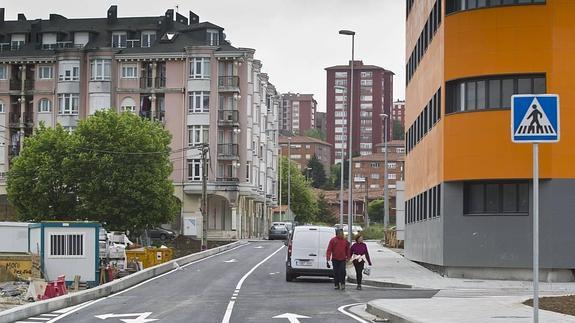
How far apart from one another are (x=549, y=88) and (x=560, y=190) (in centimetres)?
350

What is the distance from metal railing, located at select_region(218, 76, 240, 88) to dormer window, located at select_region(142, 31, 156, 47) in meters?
9.47

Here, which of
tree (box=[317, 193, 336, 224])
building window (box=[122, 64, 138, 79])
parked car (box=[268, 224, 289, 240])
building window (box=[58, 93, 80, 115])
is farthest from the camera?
tree (box=[317, 193, 336, 224])

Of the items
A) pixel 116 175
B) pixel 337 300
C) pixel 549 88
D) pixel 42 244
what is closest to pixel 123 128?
pixel 116 175

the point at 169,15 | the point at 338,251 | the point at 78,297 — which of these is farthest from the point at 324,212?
the point at 78,297

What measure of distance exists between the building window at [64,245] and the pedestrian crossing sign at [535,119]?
78.4ft

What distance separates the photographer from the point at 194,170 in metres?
87.2

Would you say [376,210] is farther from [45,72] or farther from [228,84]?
[45,72]

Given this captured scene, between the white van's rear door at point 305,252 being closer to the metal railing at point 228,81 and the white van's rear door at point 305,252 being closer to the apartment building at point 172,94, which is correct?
the apartment building at point 172,94

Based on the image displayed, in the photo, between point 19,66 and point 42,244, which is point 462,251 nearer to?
point 42,244

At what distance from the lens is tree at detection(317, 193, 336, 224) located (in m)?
149

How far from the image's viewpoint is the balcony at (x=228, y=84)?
286 ft

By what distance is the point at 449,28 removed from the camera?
34906 millimetres

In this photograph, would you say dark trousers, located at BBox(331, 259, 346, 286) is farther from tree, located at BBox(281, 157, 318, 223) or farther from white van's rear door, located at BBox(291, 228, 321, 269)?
tree, located at BBox(281, 157, 318, 223)

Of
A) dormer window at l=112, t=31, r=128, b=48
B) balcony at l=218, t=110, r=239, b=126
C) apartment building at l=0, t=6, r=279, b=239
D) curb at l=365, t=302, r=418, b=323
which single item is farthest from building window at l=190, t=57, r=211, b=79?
curb at l=365, t=302, r=418, b=323
